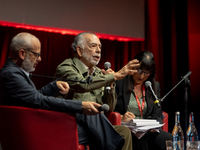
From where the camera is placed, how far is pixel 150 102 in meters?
2.58

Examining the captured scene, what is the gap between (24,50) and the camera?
172 cm

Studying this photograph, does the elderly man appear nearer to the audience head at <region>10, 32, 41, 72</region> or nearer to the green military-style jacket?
the green military-style jacket

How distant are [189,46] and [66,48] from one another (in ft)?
6.42

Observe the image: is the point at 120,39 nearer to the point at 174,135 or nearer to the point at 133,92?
the point at 133,92

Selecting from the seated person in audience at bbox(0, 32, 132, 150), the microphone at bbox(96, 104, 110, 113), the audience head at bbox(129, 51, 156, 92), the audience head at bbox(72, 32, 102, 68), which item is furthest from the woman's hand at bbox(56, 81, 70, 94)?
the audience head at bbox(129, 51, 156, 92)

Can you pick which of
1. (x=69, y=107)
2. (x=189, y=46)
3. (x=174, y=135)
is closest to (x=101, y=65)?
(x=189, y=46)

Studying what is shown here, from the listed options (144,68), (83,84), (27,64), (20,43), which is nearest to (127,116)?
(144,68)

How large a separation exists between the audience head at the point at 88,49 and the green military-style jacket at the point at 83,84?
0.21ft

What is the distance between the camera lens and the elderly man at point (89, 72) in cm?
198

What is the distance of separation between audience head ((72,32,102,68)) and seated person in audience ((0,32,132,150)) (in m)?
0.56

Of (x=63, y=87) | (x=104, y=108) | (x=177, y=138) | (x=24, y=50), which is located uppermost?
(x=24, y=50)

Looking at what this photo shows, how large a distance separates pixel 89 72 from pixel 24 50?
71 cm

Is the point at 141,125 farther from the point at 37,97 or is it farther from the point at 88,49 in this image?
the point at 37,97

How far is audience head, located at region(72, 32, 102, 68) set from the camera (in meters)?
2.26
